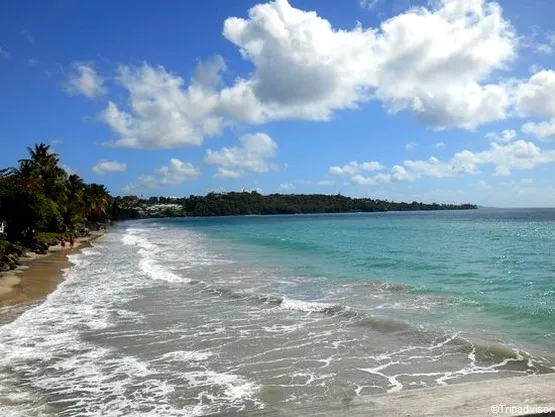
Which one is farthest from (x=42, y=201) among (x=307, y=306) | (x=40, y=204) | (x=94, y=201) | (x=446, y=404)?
(x=94, y=201)

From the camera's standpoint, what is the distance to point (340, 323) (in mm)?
13188

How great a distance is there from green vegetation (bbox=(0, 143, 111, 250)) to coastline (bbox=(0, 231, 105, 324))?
2.83 m

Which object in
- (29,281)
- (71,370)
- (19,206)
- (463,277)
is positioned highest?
(19,206)

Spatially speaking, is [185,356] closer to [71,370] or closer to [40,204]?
[71,370]

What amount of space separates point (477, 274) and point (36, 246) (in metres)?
30.4

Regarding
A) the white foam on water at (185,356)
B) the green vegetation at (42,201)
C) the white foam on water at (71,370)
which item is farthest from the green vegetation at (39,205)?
the white foam on water at (185,356)

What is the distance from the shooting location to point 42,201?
36125mm

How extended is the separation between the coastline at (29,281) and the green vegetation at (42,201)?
2.83m

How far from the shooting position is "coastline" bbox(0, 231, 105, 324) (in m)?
16.7

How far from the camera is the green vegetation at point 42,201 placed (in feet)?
112

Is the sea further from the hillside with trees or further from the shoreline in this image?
the hillside with trees

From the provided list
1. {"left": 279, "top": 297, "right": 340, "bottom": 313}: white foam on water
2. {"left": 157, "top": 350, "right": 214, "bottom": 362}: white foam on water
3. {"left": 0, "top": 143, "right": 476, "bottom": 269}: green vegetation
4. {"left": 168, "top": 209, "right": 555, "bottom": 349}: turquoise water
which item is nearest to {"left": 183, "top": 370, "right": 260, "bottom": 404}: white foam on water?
{"left": 157, "top": 350, "right": 214, "bottom": 362}: white foam on water

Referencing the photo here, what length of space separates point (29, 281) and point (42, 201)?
51.4 feet

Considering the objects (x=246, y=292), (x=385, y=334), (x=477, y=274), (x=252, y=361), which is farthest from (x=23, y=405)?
(x=477, y=274)
